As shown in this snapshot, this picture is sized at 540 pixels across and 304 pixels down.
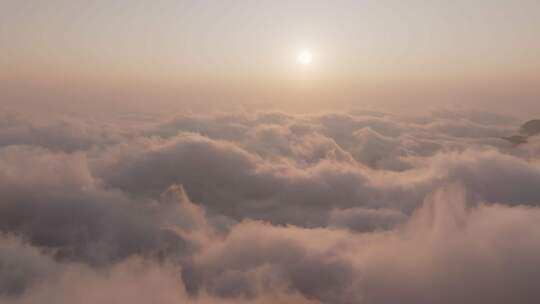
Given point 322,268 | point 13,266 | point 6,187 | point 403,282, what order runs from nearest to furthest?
point 403,282
point 322,268
point 13,266
point 6,187

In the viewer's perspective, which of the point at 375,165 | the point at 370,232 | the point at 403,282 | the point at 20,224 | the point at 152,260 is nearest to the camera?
the point at 403,282

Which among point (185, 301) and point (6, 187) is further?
point (6, 187)

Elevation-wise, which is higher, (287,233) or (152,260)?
(287,233)

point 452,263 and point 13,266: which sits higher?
point 452,263

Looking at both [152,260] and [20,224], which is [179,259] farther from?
[20,224]

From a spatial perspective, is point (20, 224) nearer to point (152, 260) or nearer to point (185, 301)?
point (152, 260)

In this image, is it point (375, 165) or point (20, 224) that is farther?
point (375, 165)

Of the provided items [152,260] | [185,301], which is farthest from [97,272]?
[185,301]

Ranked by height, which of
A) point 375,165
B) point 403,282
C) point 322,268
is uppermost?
point 403,282

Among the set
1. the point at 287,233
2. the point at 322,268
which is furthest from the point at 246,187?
the point at 322,268

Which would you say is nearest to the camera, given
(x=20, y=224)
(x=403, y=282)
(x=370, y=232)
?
(x=403, y=282)
